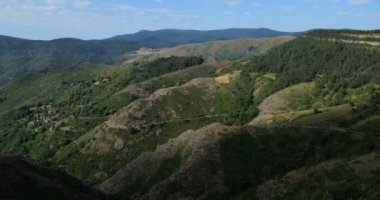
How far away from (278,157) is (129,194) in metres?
50.5

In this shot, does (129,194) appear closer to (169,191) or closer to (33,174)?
(169,191)

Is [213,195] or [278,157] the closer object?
[213,195]

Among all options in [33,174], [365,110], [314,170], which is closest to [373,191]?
[314,170]

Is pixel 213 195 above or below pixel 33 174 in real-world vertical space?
Answer: below

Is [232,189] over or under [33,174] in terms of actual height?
under

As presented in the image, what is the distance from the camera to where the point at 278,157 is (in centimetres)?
15675

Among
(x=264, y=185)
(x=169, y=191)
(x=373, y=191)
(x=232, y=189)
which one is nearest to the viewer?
(x=373, y=191)

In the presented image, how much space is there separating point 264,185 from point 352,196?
29.3m

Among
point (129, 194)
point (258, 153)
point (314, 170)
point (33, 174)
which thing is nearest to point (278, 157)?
point (258, 153)

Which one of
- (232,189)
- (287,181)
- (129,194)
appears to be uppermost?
(287,181)

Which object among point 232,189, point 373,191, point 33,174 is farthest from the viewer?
point 232,189

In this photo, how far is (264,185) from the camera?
421ft

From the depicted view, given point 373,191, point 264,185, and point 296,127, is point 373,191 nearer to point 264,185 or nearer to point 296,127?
point 264,185

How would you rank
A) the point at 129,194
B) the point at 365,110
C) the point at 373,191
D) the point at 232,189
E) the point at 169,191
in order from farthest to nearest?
the point at 365,110 → the point at 129,194 → the point at 169,191 → the point at 232,189 → the point at 373,191
